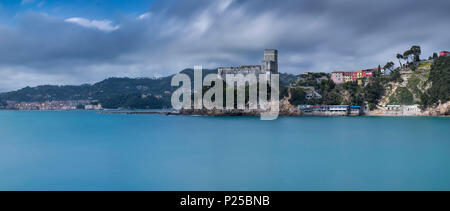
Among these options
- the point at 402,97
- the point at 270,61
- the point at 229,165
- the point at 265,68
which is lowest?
the point at 229,165

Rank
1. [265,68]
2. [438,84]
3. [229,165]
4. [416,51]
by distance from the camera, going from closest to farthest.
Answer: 1. [229,165]
2. [438,84]
3. [416,51]
4. [265,68]

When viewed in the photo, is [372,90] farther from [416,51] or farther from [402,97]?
[416,51]

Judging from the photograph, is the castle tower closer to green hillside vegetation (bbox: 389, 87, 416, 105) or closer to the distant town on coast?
the distant town on coast

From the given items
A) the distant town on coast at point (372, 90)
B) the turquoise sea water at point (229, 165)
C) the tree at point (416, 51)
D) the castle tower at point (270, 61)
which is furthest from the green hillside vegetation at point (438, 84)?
the turquoise sea water at point (229, 165)

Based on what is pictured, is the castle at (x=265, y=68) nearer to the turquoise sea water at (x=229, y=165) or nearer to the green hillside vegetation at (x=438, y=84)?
the green hillside vegetation at (x=438, y=84)

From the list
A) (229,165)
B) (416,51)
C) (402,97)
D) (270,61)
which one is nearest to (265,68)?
(270,61)

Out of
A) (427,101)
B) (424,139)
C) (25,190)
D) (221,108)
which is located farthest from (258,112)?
(25,190)

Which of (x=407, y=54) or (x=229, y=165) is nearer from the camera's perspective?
(x=229, y=165)

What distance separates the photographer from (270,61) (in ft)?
191

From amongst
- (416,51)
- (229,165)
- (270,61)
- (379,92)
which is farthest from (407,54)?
(229,165)

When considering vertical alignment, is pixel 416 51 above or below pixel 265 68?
above

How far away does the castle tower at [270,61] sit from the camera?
191ft

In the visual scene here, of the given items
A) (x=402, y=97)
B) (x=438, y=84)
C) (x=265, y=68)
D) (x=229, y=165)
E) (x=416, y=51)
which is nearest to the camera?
(x=229, y=165)

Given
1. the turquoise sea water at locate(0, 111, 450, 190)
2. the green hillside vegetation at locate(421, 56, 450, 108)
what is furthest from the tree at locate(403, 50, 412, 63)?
the turquoise sea water at locate(0, 111, 450, 190)
